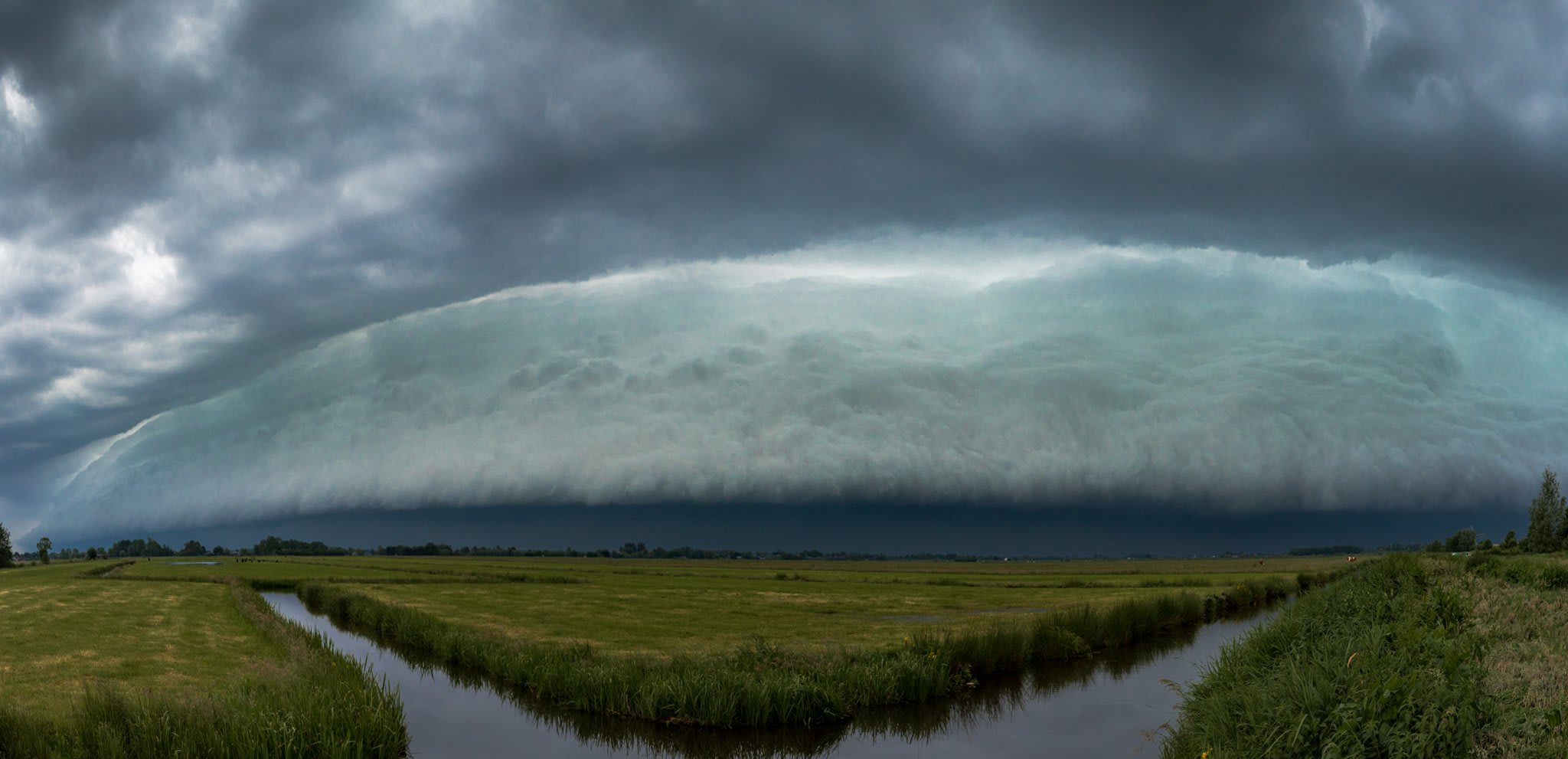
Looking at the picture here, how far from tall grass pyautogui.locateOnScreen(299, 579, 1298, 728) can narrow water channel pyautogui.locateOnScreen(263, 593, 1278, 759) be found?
56 centimetres

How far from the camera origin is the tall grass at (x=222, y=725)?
1688 cm

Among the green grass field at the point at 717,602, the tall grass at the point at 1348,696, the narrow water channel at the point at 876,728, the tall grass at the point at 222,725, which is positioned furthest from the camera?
the green grass field at the point at 717,602

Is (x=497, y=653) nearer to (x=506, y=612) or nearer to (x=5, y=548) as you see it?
(x=506, y=612)

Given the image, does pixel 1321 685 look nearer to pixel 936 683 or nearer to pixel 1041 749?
pixel 1041 749

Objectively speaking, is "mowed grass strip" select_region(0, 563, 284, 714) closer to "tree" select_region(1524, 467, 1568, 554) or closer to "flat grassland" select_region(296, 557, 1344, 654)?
"flat grassland" select_region(296, 557, 1344, 654)

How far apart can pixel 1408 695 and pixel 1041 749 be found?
42.1 feet

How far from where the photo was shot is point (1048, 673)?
35.5 m

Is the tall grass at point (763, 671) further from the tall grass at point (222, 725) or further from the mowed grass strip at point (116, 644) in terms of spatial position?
the mowed grass strip at point (116, 644)

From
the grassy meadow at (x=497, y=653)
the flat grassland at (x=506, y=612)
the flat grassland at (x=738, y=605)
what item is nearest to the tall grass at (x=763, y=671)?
the grassy meadow at (x=497, y=653)

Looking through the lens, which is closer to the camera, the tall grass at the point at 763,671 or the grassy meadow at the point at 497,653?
the grassy meadow at the point at 497,653

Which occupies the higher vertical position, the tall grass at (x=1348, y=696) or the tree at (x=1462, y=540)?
the tall grass at (x=1348, y=696)

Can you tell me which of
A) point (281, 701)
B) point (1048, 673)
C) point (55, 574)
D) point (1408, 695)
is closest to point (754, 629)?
point (1048, 673)

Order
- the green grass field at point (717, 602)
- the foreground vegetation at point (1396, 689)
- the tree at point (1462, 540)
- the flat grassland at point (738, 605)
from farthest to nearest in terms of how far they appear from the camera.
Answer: the tree at point (1462, 540)
the green grass field at point (717, 602)
the flat grassland at point (738, 605)
the foreground vegetation at point (1396, 689)

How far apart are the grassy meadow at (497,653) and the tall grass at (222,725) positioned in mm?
50
